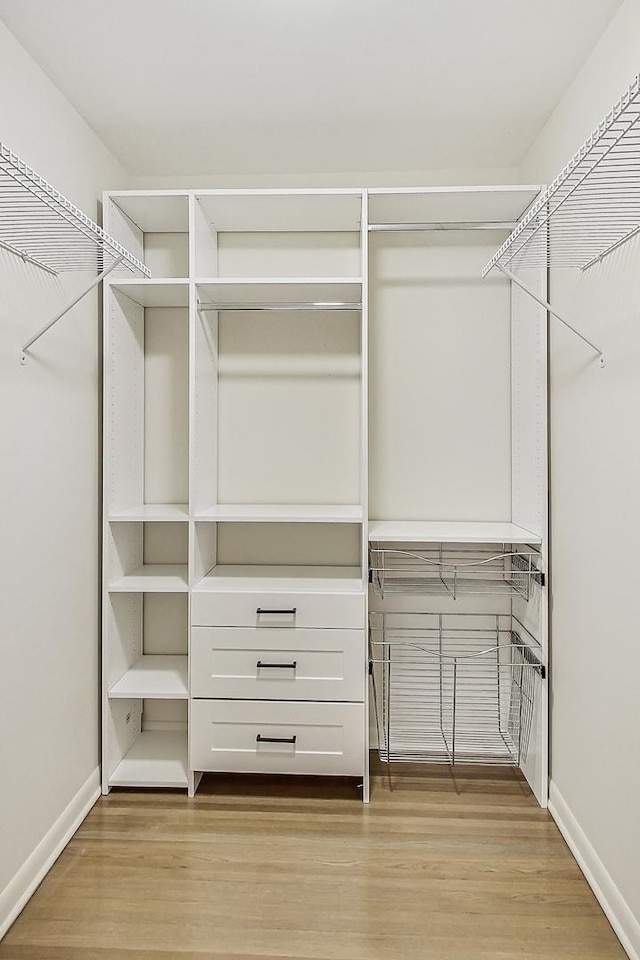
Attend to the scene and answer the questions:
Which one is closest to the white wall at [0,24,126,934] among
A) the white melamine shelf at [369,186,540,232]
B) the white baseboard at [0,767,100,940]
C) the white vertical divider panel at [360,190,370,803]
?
the white baseboard at [0,767,100,940]

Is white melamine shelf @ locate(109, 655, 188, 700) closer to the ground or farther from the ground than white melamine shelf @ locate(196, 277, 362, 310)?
closer to the ground

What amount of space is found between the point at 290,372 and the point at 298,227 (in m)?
0.62

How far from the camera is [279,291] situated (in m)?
2.57

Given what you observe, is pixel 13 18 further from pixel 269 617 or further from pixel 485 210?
pixel 269 617

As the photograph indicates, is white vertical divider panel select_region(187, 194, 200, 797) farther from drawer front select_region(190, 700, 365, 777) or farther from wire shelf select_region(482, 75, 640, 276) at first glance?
wire shelf select_region(482, 75, 640, 276)

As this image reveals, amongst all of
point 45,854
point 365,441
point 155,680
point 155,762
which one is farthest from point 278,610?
point 45,854

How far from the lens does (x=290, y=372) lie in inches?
Result: 113

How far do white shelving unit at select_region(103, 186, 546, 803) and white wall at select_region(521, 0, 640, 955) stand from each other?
0.69ft

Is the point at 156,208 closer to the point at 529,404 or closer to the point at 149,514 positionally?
the point at 149,514

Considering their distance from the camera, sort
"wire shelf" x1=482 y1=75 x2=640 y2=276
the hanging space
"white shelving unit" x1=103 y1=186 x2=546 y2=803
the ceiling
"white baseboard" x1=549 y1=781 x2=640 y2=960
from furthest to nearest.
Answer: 1. the hanging space
2. "white shelving unit" x1=103 y1=186 x2=546 y2=803
3. the ceiling
4. "white baseboard" x1=549 y1=781 x2=640 y2=960
5. "wire shelf" x1=482 y1=75 x2=640 y2=276

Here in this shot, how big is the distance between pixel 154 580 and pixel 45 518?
633mm

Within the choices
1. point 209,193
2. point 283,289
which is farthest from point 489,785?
point 209,193

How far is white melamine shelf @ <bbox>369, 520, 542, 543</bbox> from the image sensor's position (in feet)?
7.94

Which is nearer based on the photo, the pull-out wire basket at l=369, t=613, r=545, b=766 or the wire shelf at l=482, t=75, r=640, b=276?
the wire shelf at l=482, t=75, r=640, b=276
